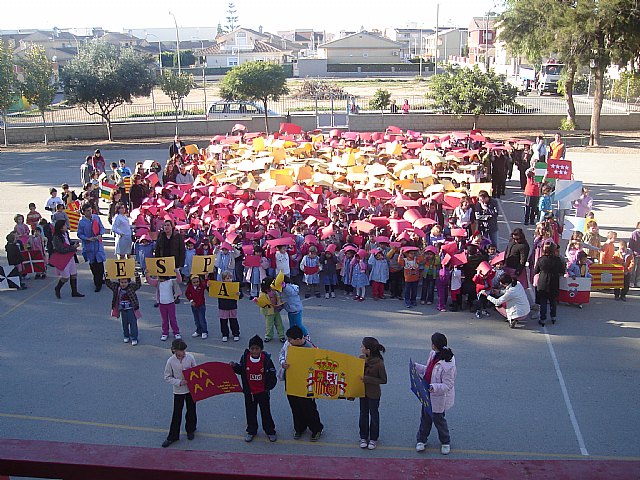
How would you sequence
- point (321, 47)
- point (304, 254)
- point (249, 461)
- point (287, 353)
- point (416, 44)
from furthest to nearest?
point (416, 44) < point (321, 47) < point (304, 254) < point (287, 353) < point (249, 461)

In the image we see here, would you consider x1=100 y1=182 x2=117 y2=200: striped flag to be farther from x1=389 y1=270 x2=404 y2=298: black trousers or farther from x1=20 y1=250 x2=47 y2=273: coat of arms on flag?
x1=389 y1=270 x2=404 y2=298: black trousers

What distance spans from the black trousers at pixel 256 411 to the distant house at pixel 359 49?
305 feet

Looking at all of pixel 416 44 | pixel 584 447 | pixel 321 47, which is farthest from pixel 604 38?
pixel 416 44

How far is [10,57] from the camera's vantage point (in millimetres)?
35875

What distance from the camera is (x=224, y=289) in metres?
10.5

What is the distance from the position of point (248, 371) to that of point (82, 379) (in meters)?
3.36

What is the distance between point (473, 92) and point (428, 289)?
23.2m

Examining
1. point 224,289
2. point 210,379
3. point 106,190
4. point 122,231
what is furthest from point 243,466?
point 106,190

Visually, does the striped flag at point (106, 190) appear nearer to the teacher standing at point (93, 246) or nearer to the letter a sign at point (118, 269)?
the teacher standing at point (93, 246)

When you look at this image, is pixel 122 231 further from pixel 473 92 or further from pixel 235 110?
pixel 235 110

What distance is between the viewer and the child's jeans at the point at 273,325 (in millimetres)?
10711

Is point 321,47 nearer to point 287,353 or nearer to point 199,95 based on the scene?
point 199,95

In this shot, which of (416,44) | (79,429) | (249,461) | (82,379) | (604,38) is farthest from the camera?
(416,44)

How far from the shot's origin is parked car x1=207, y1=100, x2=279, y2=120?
38188 mm
